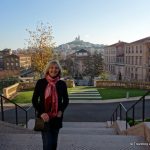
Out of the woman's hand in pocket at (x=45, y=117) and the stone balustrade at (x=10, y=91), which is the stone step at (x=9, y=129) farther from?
the stone balustrade at (x=10, y=91)

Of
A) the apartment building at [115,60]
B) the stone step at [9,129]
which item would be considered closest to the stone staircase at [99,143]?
the stone step at [9,129]

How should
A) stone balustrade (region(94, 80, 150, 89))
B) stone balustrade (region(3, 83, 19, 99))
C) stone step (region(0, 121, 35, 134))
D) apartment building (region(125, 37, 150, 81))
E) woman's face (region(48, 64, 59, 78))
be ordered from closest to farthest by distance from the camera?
woman's face (region(48, 64, 59, 78)) → stone step (region(0, 121, 35, 134)) → stone balustrade (region(3, 83, 19, 99)) → stone balustrade (region(94, 80, 150, 89)) → apartment building (region(125, 37, 150, 81))

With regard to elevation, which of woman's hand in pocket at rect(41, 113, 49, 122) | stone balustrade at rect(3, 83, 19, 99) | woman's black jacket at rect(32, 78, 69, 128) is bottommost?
stone balustrade at rect(3, 83, 19, 99)

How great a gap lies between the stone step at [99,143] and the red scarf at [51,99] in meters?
1.35

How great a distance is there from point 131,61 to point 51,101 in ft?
219

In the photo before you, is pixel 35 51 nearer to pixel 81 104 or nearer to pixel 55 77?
pixel 81 104

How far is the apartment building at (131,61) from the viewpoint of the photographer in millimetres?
61184

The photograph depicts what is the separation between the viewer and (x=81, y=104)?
2180 centimetres

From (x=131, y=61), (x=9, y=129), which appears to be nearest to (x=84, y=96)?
(x=9, y=129)

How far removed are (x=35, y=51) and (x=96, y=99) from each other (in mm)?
16662

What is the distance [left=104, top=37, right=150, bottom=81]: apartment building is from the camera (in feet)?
201

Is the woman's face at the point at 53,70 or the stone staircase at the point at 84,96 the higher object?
the woman's face at the point at 53,70

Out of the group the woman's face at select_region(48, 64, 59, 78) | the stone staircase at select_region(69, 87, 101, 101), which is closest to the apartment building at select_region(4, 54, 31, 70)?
the stone staircase at select_region(69, 87, 101, 101)

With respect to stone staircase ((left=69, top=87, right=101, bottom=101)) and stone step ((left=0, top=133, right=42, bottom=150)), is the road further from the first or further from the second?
stone step ((left=0, top=133, right=42, bottom=150))
